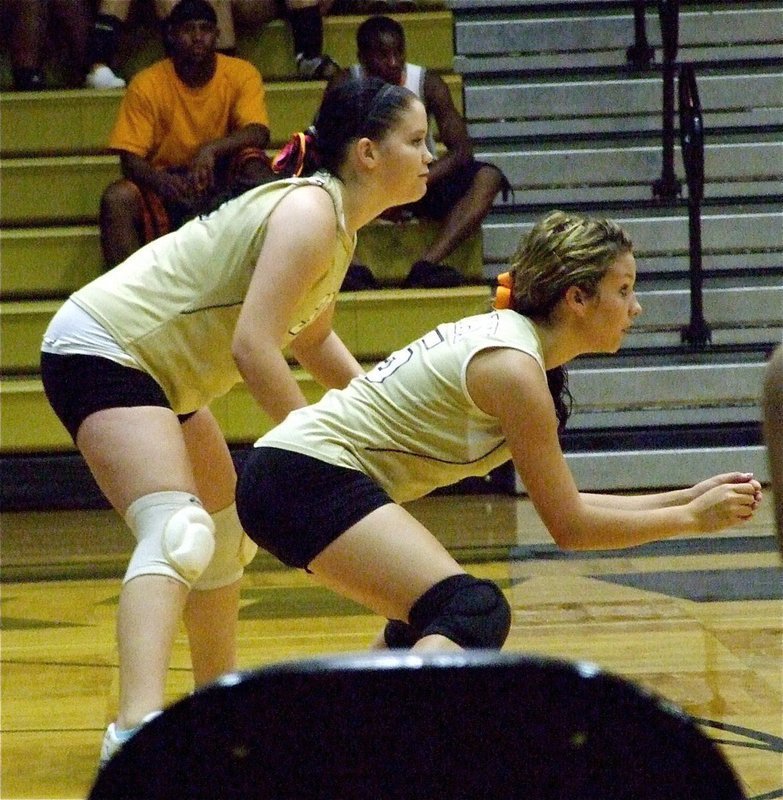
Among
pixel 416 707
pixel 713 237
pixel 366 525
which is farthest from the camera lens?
pixel 713 237

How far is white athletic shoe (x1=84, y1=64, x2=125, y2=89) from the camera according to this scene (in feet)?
22.3

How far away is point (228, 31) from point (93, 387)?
4757 mm

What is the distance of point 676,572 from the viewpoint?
167 inches

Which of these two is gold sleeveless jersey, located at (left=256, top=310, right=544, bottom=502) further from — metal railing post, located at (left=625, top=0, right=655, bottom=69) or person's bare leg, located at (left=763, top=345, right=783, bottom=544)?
metal railing post, located at (left=625, top=0, right=655, bottom=69)

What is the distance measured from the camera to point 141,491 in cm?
237

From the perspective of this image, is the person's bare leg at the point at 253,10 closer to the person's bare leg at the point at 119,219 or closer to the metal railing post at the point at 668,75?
the person's bare leg at the point at 119,219

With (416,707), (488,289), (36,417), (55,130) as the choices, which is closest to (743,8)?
(488,289)

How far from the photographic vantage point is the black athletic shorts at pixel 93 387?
8.02 feet

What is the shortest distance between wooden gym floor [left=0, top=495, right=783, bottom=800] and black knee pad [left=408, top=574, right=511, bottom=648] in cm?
57

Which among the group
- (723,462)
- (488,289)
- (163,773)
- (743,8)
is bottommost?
(723,462)

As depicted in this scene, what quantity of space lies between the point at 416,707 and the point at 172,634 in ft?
4.76

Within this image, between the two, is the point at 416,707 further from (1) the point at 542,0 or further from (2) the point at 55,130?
(1) the point at 542,0

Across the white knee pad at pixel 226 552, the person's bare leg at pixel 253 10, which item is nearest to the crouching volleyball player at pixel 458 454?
the white knee pad at pixel 226 552

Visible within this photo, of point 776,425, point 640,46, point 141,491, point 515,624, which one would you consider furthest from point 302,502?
point 640,46
